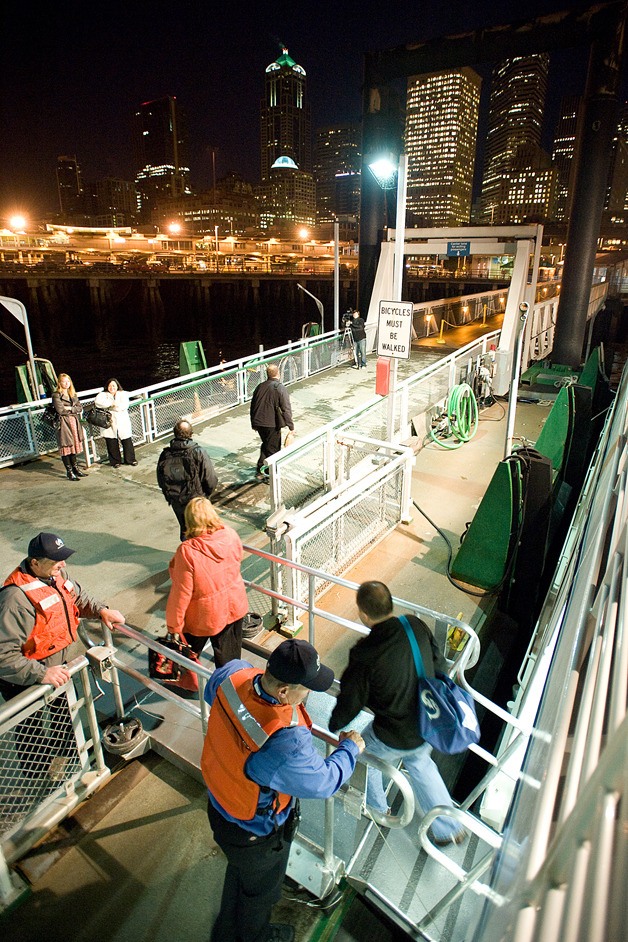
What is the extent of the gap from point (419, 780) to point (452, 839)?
0.47 metres

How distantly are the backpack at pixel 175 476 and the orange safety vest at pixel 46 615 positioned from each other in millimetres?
2343

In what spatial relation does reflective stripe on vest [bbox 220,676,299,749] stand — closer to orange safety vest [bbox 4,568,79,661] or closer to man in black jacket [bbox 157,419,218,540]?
orange safety vest [bbox 4,568,79,661]

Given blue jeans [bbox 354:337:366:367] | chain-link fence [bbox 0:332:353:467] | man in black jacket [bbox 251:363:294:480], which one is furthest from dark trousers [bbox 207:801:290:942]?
blue jeans [bbox 354:337:366:367]

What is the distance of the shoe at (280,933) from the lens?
9.66 ft

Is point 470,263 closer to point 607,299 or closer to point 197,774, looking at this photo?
point 607,299

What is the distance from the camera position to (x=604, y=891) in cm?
95

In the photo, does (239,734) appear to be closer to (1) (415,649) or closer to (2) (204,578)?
(1) (415,649)

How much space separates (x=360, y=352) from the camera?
57.8ft

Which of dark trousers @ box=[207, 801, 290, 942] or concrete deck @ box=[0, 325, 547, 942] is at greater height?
dark trousers @ box=[207, 801, 290, 942]

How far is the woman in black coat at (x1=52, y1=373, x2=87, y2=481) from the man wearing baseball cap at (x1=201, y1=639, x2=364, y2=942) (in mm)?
7632

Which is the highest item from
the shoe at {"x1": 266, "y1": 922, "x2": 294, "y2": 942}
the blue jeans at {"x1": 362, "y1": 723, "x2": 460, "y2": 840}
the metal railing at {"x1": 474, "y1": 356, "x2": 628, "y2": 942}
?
the metal railing at {"x1": 474, "y1": 356, "x2": 628, "y2": 942}

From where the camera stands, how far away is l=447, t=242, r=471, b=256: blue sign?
16.9m

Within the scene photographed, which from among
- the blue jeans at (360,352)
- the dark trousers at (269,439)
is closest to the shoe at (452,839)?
the dark trousers at (269,439)

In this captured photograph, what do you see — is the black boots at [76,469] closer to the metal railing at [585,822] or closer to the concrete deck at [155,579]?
the concrete deck at [155,579]
